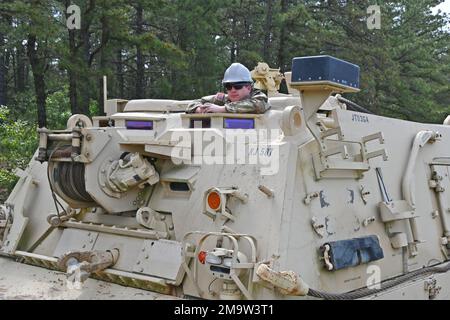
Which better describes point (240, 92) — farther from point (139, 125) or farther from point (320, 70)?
point (320, 70)

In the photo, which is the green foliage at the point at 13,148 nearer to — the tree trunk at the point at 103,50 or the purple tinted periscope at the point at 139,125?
the tree trunk at the point at 103,50

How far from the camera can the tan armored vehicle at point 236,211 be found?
4289 millimetres

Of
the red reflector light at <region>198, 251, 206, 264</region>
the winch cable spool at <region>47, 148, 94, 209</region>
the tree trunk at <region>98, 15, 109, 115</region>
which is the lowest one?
the red reflector light at <region>198, 251, 206, 264</region>

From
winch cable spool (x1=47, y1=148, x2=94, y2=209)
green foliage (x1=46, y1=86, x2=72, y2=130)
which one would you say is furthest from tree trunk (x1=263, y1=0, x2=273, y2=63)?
winch cable spool (x1=47, y1=148, x2=94, y2=209)

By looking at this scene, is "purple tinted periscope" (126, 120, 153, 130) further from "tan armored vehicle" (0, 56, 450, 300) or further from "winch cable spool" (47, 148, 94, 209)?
"winch cable spool" (47, 148, 94, 209)

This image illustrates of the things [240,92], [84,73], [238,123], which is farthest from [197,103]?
[84,73]

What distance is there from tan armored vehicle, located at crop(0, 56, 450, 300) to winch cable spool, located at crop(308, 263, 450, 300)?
0.01 m

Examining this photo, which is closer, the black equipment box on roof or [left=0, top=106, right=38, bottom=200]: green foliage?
the black equipment box on roof

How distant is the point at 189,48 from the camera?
1841 cm

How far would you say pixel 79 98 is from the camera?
16.8 metres

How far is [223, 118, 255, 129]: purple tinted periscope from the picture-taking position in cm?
486

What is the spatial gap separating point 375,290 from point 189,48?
14.5m

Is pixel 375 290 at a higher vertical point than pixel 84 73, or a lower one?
lower
